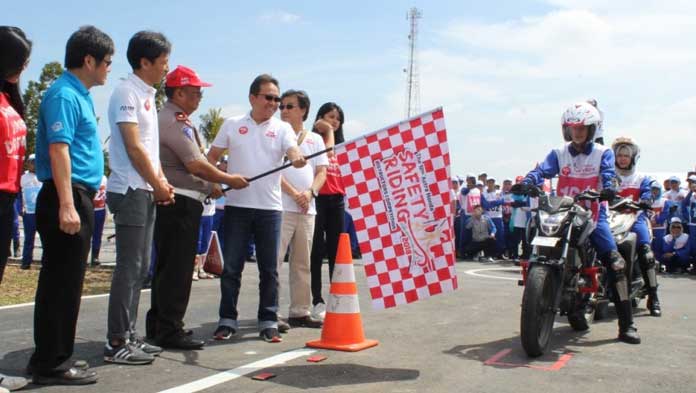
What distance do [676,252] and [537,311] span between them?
408 inches

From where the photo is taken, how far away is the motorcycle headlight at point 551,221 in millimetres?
5723

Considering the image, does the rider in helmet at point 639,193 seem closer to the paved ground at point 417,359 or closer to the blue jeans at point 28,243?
the paved ground at point 417,359

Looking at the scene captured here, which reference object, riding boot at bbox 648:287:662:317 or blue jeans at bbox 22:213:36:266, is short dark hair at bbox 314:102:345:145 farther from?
blue jeans at bbox 22:213:36:266

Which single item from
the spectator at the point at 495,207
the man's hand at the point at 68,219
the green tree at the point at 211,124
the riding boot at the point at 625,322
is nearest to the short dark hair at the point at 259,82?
the man's hand at the point at 68,219

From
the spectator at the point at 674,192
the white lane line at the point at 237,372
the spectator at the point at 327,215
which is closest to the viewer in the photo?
the white lane line at the point at 237,372

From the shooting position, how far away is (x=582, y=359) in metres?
5.45

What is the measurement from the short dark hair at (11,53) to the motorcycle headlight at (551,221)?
12.9ft

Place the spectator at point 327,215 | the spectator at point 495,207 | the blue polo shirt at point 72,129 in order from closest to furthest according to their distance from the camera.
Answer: the blue polo shirt at point 72,129 < the spectator at point 327,215 < the spectator at point 495,207

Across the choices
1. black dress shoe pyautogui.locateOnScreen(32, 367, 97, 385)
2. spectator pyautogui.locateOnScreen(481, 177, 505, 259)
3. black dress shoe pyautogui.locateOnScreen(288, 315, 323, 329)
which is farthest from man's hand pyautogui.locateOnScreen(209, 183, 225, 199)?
spectator pyautogui.locateOnScreen(481, 177, 505, 259)

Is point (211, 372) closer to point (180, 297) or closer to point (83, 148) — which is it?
point (180, 297)

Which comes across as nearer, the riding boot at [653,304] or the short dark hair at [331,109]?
the short dark hair at [331,109]

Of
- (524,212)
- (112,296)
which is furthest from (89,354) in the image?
(524,212)

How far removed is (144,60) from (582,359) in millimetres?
Answer: 3896

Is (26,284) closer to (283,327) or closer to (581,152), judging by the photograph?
(283,327)
